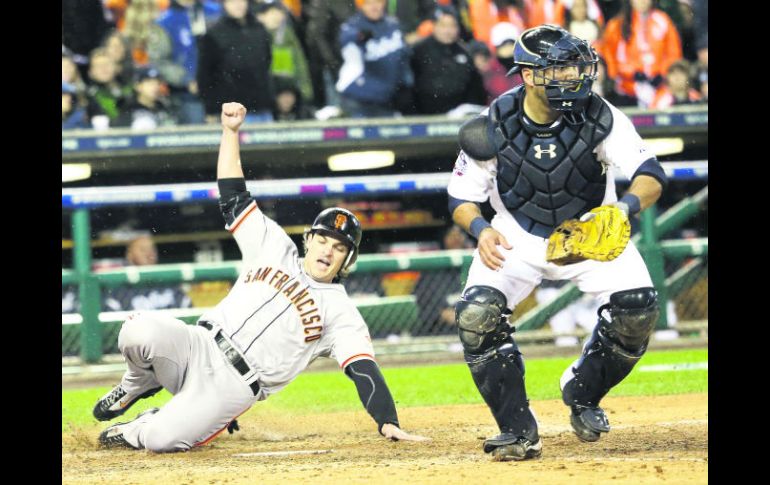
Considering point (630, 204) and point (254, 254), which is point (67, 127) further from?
point (630, 204)

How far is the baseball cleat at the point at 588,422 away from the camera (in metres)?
4.98

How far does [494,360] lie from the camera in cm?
470

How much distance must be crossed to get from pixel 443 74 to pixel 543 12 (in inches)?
46.6

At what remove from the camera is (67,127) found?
32.9 feet

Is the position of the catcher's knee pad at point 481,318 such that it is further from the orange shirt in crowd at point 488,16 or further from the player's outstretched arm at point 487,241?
the orange shirt in crowd at point 488,16

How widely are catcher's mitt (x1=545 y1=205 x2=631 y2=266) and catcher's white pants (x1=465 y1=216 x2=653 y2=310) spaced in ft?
0.95

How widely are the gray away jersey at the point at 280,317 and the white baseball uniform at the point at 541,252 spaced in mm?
665

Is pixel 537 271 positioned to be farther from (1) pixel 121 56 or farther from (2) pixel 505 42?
(1) pixel 121 56

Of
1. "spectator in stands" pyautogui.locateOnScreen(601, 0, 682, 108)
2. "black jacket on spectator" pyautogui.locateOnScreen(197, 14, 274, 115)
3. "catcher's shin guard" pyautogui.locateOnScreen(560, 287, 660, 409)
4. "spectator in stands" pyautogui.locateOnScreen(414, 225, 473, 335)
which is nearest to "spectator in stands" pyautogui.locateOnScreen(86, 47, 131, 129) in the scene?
"black jacket on spectator" pyautogui.locateOnScreen(197, 14, 274, 115)

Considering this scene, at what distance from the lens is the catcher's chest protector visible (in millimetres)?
4789

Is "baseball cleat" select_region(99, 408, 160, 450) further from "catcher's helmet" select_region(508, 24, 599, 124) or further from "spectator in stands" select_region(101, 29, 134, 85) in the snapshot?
"spectator in stands" select_region(101, 29, 134, 85)

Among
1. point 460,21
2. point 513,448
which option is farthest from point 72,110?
point 513,448

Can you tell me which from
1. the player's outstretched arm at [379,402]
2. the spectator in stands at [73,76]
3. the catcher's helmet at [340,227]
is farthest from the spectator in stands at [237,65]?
the player's outstretched arm at [379,402]

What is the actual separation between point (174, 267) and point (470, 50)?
3342mm
